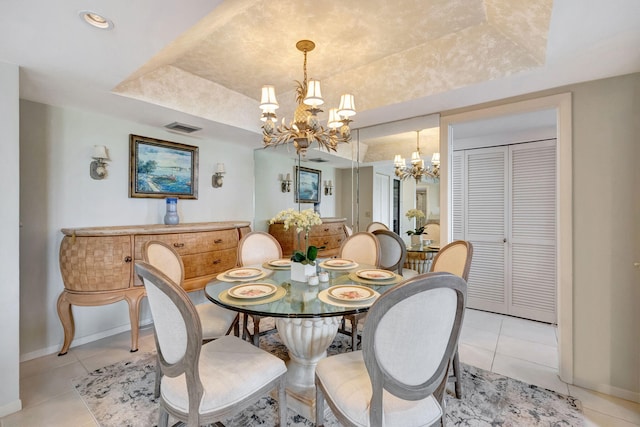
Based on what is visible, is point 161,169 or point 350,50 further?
point 161,169

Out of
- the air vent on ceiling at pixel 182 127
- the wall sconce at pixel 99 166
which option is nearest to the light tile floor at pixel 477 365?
the wall sconce at pixel 99 166

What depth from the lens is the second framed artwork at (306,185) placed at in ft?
14.0

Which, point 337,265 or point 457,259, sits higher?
point 457,259

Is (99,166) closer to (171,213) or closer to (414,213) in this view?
(171,213)

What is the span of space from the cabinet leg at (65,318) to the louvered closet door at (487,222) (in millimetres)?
4347

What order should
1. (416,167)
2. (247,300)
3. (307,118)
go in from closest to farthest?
(247,300) < (307,118) < (416,167)

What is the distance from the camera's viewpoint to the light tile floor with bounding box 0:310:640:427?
5.79 feet

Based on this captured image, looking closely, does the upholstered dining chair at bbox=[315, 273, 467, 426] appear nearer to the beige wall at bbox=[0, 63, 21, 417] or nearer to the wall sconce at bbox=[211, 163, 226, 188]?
the beige wall at bbox=[0, 63, 21, 417]

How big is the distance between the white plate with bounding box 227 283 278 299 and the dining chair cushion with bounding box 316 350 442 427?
0.56 metres

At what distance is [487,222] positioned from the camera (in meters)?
3.53

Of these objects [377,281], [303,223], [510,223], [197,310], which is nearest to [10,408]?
[197,310]

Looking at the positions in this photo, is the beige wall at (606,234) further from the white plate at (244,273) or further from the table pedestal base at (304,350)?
the white plate at (244,273)

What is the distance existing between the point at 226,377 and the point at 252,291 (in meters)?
0.50

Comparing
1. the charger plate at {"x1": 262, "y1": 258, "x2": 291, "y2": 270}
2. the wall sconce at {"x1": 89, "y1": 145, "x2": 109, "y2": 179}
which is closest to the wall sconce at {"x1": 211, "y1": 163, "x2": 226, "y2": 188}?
the wall sconce at {"x1": 89, "y1": 145, "x2": 109, "y2": 179}
